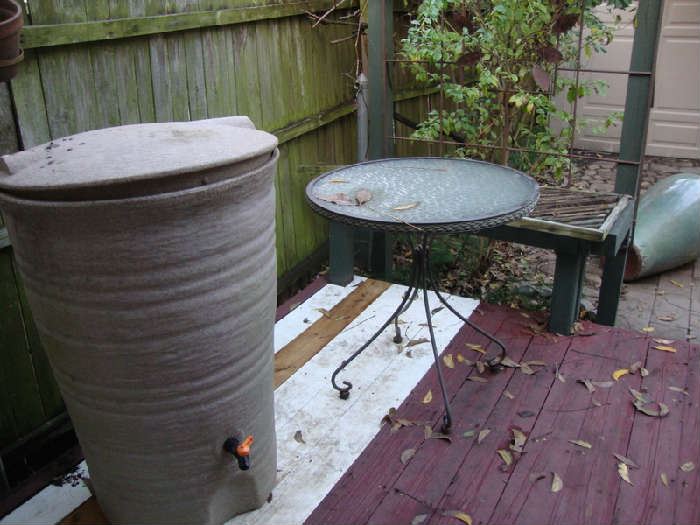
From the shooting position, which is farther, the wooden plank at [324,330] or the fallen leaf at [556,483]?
the wooden plank at [324,330]

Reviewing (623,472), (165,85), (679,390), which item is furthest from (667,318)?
(165,85)

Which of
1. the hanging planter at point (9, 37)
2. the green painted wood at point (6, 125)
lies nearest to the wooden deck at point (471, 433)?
the green painted wood at point (6, 125)

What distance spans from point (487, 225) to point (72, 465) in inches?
64.8

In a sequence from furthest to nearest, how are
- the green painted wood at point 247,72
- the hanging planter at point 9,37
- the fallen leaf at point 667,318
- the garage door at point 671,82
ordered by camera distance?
1. the garage door at point 671,82
2. the fallen leaf at point 667,318
3. the green painted wood at point 247,72
4. the hanging planter at point 9,37

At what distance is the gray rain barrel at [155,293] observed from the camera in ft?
4.82

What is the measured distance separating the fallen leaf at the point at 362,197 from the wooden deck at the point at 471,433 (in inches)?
31.0

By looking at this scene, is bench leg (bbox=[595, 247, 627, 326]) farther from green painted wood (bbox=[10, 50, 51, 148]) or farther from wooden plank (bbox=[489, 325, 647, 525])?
green painted wood (bbox=[10, 50, 51, 148])

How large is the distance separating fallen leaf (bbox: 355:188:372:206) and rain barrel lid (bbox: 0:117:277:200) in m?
0.67

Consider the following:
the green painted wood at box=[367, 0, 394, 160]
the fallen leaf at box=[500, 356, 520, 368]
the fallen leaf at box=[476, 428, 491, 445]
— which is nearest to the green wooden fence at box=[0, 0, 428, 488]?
the green painted wood at box=[367, 0, 394, 160]

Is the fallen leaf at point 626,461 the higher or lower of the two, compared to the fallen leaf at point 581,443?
higher

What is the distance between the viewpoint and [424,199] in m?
2.47

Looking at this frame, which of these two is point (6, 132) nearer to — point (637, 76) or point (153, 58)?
point (153, 58)

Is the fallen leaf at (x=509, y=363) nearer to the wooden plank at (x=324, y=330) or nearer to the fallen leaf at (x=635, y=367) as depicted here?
the fallen leaf at (x=635, y=367)

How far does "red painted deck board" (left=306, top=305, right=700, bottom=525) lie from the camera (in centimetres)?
207
